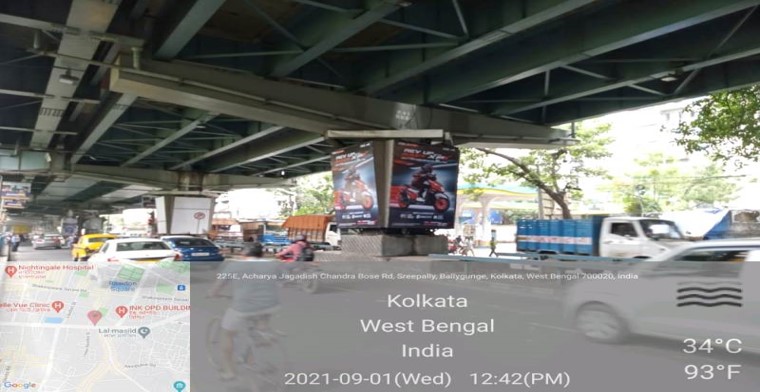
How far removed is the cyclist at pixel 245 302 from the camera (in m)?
4.77

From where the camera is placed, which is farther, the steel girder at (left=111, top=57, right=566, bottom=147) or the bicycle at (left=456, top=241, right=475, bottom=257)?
the bicycle at (left=456, top=241, right=475, bottom=257)

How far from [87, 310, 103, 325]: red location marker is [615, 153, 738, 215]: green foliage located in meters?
37.6

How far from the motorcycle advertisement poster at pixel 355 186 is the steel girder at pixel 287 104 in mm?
955

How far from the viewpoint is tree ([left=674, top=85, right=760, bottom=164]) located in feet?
51.4

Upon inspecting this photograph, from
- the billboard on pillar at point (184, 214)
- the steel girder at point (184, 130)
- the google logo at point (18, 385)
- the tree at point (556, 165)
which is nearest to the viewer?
the google logo at point (18, 385)

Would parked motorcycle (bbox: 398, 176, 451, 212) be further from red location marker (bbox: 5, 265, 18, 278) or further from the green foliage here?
the green foliage

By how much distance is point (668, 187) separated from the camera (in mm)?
42688

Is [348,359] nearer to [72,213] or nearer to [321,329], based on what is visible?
[321,329]

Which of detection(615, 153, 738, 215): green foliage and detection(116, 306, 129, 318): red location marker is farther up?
detection(615, 153, 738, 215): green foliage

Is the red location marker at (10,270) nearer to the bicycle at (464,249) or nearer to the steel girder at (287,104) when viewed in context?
the steel girder at (287,104)

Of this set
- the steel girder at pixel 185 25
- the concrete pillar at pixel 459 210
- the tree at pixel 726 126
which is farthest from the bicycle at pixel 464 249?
the steel girder at pixel 185 25

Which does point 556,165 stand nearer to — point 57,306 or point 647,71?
point 647,71

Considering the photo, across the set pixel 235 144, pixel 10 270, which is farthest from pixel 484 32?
pixel 235 144

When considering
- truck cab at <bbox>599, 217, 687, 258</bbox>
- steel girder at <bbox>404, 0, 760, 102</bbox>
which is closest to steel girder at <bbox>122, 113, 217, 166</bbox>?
steel girder at <bbox>404, 0, 760, 102</bbox>
